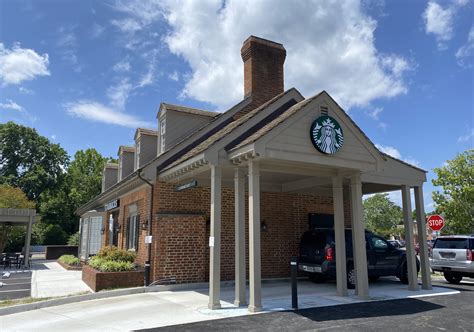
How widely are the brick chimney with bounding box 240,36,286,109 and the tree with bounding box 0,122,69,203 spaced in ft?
149

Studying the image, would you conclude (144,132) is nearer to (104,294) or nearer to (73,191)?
(104,294)

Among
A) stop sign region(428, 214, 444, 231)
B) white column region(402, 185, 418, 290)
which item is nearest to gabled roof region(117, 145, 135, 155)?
white column region(402, 185, 418, 290)

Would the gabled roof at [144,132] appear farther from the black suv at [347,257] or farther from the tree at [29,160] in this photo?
the tree at [29,160]

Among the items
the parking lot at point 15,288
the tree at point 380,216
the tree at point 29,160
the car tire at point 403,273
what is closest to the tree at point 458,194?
the car tire at point 403,273

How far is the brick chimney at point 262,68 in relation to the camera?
547 inches

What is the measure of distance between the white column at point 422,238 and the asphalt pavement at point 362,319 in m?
2.25

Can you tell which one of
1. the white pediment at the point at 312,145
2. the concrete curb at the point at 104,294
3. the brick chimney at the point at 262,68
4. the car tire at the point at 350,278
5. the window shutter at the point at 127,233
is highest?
the brick chimney at the point at 262,68

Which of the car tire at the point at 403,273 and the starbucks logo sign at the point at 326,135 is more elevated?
the starbucks logo sign at the point at 326,135

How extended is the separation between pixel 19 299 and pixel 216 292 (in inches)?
206

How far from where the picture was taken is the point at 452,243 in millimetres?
13227

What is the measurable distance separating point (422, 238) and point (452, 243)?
8.43ft

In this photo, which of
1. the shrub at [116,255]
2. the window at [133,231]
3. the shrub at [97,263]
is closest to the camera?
the shrub at [97,263]

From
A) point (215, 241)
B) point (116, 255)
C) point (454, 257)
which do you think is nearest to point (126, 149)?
point (116, 255)

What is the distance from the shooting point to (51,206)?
152 feet
